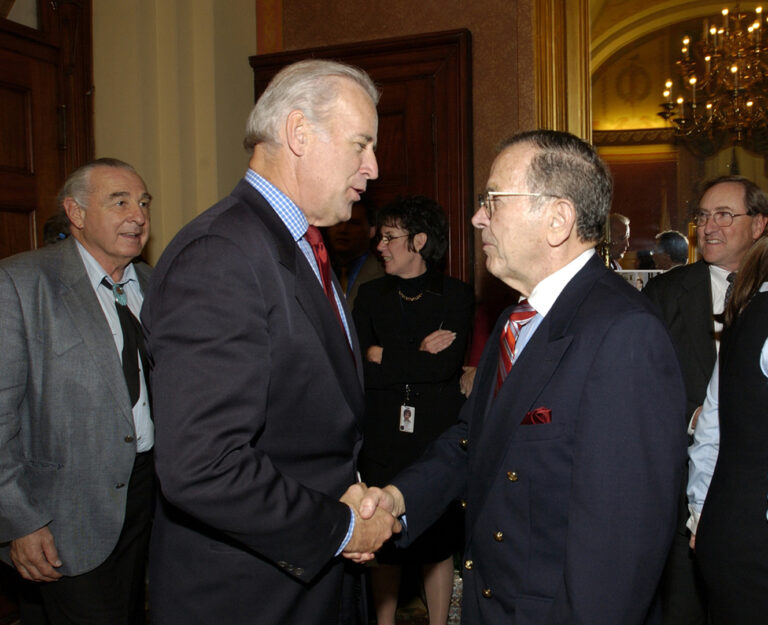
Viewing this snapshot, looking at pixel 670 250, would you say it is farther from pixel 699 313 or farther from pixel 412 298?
pixel 412 298

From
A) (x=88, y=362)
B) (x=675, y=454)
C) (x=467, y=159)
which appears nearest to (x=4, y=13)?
(x=88, y=362)

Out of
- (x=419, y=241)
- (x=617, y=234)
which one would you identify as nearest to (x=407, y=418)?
(x=419, y=241)

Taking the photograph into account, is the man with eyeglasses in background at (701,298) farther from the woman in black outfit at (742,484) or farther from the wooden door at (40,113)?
the wooden door at (40,113)

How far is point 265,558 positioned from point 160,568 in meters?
0.27

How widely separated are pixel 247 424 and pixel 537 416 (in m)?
0.60

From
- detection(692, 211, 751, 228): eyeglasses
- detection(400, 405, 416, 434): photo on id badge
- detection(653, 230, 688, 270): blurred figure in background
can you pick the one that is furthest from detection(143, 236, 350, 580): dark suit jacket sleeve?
detection(653, 230, 688, 270): blurred figure in background

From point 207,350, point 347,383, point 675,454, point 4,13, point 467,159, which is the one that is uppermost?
point 4,13

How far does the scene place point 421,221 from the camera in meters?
3.37

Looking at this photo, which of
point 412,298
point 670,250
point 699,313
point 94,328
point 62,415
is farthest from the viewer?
point 670,250

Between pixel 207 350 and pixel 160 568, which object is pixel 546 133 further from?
pixel 160 568

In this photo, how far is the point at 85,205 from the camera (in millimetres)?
2656

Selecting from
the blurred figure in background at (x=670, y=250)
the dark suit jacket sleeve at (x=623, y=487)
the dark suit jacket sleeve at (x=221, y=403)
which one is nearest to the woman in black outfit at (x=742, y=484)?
the dark suit jacket sleeve at (x=623, y=487)

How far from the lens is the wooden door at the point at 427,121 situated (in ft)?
14.4

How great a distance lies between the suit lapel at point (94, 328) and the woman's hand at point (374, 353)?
1162 mm
